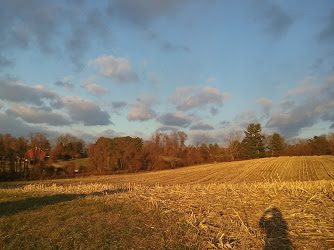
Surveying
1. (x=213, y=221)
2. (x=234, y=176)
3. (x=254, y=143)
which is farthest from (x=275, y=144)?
(x=213, y=221)

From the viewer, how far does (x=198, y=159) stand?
74438mm

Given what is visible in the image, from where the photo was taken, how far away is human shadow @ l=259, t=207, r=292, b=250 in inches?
229

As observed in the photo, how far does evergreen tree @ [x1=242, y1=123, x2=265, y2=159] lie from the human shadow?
7491cm

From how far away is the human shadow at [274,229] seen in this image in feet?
19.1

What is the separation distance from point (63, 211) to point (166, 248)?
6.33m

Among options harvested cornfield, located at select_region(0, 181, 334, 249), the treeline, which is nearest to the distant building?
the treeline

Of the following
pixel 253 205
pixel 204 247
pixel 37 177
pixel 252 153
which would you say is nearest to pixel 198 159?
pixel 252 153

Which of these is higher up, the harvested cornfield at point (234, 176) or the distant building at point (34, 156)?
the distant building at point (34, 156)

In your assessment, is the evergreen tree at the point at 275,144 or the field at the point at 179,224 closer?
the field at the point at 179,224

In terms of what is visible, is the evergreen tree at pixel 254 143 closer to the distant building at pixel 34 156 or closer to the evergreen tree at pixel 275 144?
the evergreen tree at pixel 275 144

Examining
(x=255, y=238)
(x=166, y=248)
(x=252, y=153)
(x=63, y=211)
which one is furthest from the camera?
(x=252, y=153)

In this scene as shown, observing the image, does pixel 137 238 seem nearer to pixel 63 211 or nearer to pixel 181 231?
pixel 181 231

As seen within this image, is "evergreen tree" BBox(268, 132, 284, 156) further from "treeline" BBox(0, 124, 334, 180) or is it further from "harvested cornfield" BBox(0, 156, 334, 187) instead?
"harvested cornfield" BBox(0, 156, 334, 187)

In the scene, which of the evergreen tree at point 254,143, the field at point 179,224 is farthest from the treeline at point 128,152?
the field at point 179,224
